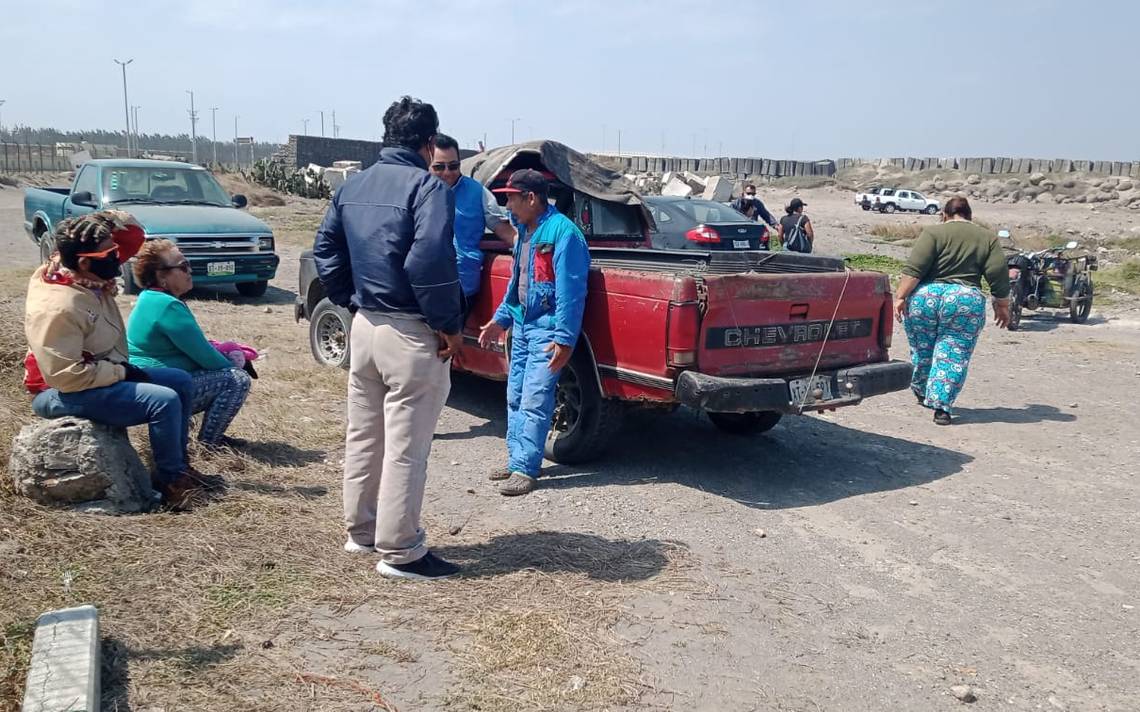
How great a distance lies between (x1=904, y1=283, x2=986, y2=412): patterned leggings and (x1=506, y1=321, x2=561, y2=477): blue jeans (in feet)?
11.2

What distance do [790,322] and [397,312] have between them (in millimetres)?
2701

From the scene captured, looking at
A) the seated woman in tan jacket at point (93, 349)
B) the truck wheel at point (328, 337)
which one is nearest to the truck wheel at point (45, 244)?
the truck wheel at point (328, 337)

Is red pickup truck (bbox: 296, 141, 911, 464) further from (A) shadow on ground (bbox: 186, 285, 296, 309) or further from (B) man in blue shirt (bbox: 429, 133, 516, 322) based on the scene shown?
(A) shadow on ground (bbox: 186, 285, 296, 309)

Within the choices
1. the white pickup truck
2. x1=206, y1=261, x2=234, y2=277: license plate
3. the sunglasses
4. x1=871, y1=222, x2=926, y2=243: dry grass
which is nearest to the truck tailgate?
the sunglasses

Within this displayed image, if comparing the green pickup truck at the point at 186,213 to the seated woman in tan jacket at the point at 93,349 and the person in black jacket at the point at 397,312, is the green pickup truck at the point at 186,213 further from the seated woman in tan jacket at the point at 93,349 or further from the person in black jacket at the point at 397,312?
the person in black jacket at the point at 397,312

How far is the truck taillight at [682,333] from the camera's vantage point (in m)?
5.23

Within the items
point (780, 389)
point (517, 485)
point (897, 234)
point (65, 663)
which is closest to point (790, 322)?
point (780, 389)

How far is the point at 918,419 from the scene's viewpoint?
779 centimetres

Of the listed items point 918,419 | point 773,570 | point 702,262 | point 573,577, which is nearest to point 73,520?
point 573,577

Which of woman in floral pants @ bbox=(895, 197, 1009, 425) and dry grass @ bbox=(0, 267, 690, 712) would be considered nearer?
dry grass @ bbox=(0, 267, 690, 712)

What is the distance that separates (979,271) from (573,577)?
500 centimetres

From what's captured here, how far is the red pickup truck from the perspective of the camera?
17.3 ft

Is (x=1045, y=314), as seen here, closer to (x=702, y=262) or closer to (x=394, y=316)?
(x=702, y=262)

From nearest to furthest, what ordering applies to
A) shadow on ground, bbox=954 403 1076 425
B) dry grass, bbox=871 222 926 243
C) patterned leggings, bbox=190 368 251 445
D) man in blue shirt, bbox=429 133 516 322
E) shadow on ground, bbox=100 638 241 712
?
shadow on ground, bbox=100 638 241 712, patterned leggings, bbox=190 368 251 445, man in blue shirt, bbox=429 133 516 322, shadow on ground, bbox=954 403 1076 425, dry grass, bbox=871 222 926 243
